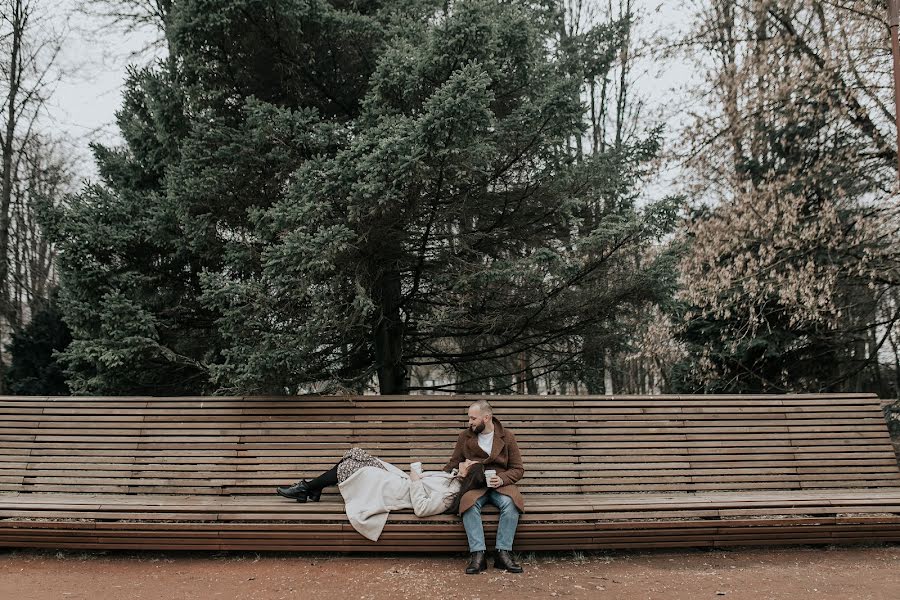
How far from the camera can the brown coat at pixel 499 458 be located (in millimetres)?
4590

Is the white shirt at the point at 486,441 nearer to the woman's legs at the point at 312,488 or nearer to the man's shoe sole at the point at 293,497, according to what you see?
the woman's legs at the point at 312,488

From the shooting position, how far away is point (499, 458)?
480 cm

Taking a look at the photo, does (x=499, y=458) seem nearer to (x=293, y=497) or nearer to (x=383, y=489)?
(x=383, y=489)

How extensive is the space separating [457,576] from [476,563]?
15cm

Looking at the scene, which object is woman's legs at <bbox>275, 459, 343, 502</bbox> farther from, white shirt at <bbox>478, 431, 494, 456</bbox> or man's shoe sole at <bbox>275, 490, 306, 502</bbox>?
white shirt at <bbox>478, 431, 494, 456</bbox>

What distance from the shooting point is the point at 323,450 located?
5398mm

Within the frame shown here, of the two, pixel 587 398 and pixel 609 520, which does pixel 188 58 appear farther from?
pixel 609 520

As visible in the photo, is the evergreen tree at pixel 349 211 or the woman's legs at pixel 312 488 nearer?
the woman's legs at pixel 312 488

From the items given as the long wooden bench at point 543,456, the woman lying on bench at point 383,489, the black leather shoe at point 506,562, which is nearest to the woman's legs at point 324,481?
the woman lying on bench at point 383,489

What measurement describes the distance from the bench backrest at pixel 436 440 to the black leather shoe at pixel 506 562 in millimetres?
907

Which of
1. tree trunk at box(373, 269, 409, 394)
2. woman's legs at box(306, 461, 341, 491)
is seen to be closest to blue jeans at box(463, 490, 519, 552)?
woman's legs at box(306, 461, 341, 491)

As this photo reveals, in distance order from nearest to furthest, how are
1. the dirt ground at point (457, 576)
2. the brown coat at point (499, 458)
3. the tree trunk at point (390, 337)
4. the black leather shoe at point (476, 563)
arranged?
the dirt ground at point (457, 576), the black leather shoe at point (476, 563), the brown coat at point (499, 458), the tree trunk at point (390, 337)

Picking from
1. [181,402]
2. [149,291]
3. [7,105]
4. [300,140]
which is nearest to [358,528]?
[181,402]

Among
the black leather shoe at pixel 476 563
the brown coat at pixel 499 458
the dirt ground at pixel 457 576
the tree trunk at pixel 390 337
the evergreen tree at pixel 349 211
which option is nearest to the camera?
the dirt ground at pixel 457 576
